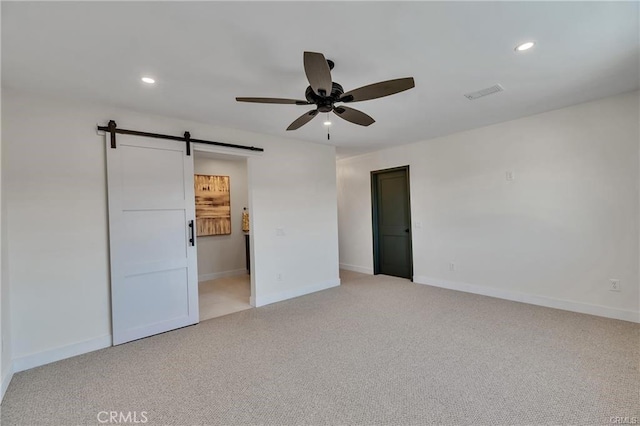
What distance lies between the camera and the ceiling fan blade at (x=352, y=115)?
2436mm

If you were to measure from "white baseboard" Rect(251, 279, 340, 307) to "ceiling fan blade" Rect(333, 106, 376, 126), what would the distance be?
9.27 feet

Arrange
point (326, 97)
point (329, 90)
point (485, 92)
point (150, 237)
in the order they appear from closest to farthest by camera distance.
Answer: point (329, 90), point (326, 97), point (485, 92), point (150, 237)

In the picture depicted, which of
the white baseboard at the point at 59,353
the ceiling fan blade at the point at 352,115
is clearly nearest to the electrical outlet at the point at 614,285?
the ceiling fan blade at the point at 352,115

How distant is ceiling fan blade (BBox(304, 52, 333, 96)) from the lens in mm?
1680

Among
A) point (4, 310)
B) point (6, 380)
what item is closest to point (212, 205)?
point (4, 310)

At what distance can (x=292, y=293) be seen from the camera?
14.9 ft

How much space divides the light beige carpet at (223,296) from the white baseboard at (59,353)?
1.03 meters

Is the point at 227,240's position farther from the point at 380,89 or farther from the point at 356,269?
the point at 380,89

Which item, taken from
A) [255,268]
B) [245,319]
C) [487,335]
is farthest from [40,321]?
[487,335]

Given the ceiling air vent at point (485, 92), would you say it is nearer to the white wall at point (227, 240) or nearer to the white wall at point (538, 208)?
the white wall at point (538, 208)

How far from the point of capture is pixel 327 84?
1989 mm

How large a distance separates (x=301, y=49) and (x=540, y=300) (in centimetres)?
422

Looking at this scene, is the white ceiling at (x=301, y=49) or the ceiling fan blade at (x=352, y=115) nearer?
the white ceiling at (x=301, y=49)

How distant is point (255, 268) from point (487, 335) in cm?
294
